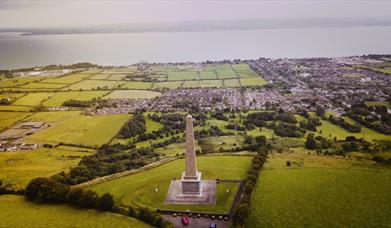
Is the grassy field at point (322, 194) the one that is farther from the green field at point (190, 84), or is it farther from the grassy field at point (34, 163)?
the green field at point (190, 84)

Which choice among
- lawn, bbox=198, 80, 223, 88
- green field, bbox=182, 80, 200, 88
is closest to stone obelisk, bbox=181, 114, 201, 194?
lawn, bbox=198, 80, 223, 88

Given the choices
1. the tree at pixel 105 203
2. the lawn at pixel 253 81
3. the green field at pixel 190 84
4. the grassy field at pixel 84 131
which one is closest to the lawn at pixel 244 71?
the lawn at pixel 253 81

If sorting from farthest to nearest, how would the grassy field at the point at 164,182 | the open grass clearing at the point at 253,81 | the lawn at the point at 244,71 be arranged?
Answer: the lawn at the point at 244,71 < the open grass clearing at the point at 253,81 < the grassy field at the point at 164,182

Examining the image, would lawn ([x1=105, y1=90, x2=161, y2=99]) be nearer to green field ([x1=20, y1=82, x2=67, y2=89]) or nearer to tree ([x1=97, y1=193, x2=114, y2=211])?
green field ([x1=20, y1=82, x2=67, y2=89])

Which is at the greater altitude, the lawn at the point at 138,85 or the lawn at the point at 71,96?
the lawn at the point at 138,85

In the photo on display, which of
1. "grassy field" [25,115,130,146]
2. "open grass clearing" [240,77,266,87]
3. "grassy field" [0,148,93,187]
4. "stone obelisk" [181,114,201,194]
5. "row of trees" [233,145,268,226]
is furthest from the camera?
"open grass clearing" [240,77,266,87]

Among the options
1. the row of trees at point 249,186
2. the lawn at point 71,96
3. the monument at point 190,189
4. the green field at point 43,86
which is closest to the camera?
the row of trees at point 249,186

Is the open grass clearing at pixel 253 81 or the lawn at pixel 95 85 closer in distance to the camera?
the open grass clearing at pixel 253 81
